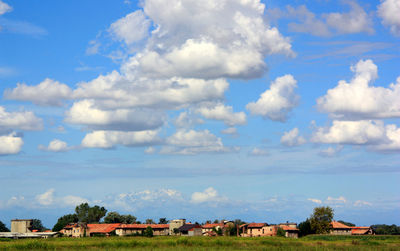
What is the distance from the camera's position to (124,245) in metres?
57.7

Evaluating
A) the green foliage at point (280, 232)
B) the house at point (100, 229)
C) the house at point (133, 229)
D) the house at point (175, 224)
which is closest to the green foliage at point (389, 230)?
the green foliage at point (280, 232)

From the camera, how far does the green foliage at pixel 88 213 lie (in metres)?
141

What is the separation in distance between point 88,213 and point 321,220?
70243mm

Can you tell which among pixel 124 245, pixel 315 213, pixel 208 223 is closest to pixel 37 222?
pixel 208 223

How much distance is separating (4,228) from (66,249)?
266 feet

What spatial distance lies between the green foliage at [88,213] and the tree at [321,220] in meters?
65.6

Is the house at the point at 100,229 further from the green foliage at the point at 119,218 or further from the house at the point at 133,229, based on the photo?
the green foliage at the point at 119,218

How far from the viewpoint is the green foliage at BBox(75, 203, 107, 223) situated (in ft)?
462

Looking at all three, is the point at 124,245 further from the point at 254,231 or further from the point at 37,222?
the point at 37,222

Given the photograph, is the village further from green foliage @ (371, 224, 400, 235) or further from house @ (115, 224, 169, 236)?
green foliage @ (371, 224, 400, 235)

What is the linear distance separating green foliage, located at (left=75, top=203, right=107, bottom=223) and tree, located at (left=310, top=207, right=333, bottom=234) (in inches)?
2584

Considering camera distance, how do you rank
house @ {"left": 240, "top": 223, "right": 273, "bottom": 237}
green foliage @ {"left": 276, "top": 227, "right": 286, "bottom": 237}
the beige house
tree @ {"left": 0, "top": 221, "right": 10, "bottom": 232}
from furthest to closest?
1. the beige house
2. tree @ {"left": 0, "top": 221, "right": 10, "bottom": 232}
3. house @ {"left": 240, "top": 223, "right": 273, "bottom": 237}
4. green foliage @ {"left": 276, "top": 227, "right": 286, "bottom": 237}

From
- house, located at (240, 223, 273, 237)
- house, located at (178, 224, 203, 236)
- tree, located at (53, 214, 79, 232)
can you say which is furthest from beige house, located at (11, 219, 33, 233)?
house, located at (240, 223, 273, 237)

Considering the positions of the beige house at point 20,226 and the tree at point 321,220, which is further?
the beige house at point 20,226
